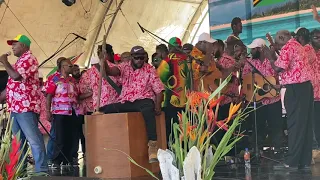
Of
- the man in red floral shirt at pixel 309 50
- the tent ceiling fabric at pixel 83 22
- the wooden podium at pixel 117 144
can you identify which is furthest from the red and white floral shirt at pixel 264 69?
the tent ceiling fabric at pixel 83 22

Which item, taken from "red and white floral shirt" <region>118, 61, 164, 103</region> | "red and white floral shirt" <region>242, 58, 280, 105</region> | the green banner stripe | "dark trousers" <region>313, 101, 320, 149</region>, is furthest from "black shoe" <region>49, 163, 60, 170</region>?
the green banner stripe

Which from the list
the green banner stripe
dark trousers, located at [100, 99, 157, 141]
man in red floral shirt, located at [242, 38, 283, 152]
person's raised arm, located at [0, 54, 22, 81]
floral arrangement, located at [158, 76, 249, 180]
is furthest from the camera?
the green banner stripe

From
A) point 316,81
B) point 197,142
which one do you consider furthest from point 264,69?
point 197,142

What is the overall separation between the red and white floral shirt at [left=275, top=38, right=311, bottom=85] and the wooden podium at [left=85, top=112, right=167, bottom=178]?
1314mm

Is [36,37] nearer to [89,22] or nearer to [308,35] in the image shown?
[89,22]

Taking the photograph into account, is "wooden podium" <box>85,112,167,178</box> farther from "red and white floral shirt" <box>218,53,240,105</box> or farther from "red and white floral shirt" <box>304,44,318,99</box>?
"red and white floral shirt" <box>304,44,318,99</box>

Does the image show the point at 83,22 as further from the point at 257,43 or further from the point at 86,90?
the point at 257,43

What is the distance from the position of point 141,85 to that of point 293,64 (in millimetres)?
1331

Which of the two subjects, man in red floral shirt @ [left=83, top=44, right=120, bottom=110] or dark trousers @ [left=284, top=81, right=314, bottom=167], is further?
man in red floral shirt @ [left=83, top=44, right=120, bottom=110]

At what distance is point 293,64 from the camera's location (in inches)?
179

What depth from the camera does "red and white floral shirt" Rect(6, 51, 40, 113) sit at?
468 centimetres

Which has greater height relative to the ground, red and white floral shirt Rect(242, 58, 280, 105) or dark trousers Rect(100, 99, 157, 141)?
red and white floral shirt Rect(242, 58, 280, 105)

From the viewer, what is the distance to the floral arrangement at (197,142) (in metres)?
1.84

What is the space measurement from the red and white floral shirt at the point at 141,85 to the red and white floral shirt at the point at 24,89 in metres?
0.81
